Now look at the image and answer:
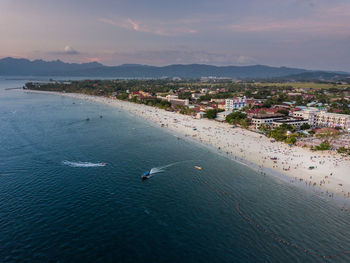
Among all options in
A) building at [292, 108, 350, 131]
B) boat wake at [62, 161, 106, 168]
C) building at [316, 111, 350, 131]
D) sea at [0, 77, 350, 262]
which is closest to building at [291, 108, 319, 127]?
building at [292, 108, 350, 131]

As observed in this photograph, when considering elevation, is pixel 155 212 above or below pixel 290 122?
below

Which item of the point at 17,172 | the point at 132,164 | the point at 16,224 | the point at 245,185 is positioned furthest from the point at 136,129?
the point at 16,224

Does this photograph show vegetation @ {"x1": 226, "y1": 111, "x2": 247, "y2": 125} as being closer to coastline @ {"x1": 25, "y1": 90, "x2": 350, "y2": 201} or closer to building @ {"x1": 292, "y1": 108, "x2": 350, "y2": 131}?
coastline @ {"x1": 25, "y1": 90, "x2": 350, "y2": 201}

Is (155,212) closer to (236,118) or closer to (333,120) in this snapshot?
(236,118)

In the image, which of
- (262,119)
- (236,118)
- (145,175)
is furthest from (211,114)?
(145,175)

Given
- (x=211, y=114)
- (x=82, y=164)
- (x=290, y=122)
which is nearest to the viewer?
(x=82, y=164)

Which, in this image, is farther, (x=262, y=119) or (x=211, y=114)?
(x=211, y=114)

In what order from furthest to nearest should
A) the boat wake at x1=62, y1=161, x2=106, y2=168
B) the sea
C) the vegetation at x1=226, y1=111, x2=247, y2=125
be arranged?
the vegetation at x1=226, y1=111, x2=247, y2=125 → the boat wake at x1=62, y1=161, x2=106, y2=168 → the sea
